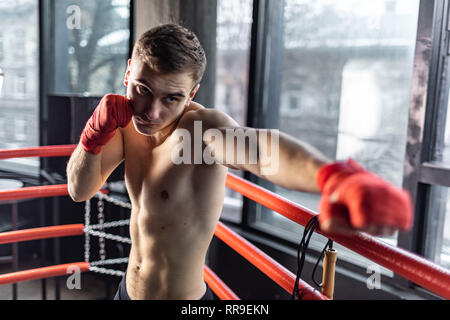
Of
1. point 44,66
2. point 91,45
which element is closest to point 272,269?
point 91,45

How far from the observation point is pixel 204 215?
3.64ft

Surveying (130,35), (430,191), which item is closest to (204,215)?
(430,191)

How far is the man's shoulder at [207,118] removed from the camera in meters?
0.98

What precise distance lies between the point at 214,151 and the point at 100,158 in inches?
14.9

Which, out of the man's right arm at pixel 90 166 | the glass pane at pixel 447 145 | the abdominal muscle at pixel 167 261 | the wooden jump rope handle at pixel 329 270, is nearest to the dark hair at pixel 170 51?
the man's right arm at pixel 90 166

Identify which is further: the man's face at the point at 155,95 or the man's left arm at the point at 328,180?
the man's face at the point at 155,95

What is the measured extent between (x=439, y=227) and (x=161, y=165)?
1.49 m

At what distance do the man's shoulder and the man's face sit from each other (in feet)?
0.11

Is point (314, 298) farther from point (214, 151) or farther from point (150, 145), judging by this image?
point (150, 145)

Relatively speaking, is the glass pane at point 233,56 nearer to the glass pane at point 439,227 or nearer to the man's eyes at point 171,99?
the glass pane at point 439,227

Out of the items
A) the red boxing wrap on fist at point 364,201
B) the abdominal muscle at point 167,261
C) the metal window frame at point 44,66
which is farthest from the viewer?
the metal window frame at point 44,66

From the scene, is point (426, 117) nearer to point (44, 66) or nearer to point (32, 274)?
point (32, 274)

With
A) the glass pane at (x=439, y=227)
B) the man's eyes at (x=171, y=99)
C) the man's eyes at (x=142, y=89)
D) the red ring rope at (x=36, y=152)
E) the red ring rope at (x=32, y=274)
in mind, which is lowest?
the red ring rope at (x=32, y=274)
